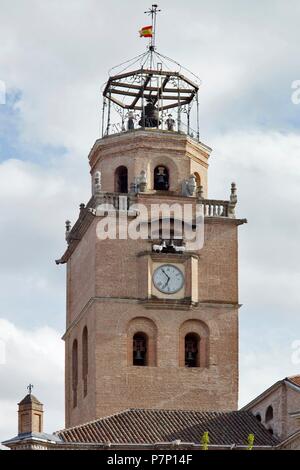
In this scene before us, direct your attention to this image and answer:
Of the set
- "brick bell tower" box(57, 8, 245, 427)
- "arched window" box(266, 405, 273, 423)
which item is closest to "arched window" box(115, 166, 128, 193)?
"brick bell tower" box(57, 8, 245, 427)

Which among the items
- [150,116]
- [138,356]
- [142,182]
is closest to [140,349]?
[138,356]

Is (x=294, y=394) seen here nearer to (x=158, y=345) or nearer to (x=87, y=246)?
(x=158, y=345)

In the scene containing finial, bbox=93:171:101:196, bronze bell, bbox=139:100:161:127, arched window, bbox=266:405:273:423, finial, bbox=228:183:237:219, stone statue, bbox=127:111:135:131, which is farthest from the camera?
bronze bell, bbox=139:100:161:127

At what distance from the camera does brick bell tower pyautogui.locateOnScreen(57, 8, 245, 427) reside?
240 ft

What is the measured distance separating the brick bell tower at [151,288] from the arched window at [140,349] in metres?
0.04

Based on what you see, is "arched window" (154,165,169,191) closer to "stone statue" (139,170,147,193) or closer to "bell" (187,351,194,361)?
"stone statue" (139,170,147,193)

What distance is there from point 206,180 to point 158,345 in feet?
27.7

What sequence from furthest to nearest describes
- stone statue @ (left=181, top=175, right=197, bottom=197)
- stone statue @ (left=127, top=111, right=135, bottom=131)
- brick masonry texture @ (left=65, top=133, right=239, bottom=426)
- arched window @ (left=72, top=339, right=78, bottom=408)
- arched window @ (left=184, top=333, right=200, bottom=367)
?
stone statue @ (left=127, top=111, right=135, bottom=131) < arched window @ (left=72, top=339, right=78, bottom=408) < stone statue @ (left=181, top=175, right=197, bottom=197) < arched window @ (left=184, top=333, right=200, bottom=367) < brick masonry texture @ (left=65, top=133, right=239, bottom=426)

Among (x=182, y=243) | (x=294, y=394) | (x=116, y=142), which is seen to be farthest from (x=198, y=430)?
(x=116, y=142)

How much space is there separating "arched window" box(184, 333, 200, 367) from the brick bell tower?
4cm

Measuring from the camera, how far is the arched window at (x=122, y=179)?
76500 millimetres

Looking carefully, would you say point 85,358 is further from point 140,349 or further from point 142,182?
point 142,182

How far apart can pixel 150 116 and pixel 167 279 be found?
809 centimetres
